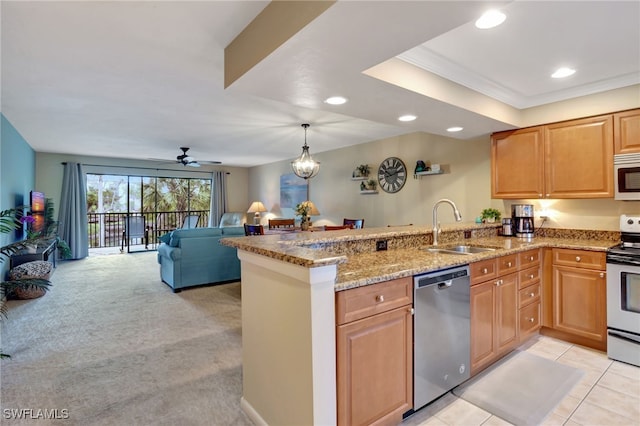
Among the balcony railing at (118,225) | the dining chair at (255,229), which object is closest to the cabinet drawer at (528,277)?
the dining chair at (255,229)

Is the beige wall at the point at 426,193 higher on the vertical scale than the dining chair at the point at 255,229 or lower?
higher

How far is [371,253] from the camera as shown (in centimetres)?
242

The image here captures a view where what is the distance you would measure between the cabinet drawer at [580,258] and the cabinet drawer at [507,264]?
2.09 feet

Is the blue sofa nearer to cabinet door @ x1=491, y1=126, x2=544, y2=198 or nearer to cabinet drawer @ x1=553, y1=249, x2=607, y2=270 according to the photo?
cabinet door @ x1=491, y1=126, x2=544, y2=198

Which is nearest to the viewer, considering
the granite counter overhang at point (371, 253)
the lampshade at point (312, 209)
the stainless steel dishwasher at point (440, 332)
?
the granite counter overhang at point (371, 253)

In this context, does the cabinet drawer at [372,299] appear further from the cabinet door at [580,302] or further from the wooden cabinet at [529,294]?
the cabinet door at [580,302]

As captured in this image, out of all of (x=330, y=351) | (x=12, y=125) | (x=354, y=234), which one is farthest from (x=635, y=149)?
(x=12, y=125)

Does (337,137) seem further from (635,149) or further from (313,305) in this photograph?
(313,305)

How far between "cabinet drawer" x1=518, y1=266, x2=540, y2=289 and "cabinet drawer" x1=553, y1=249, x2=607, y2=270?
205 mm

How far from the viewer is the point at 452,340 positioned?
6.75 ft

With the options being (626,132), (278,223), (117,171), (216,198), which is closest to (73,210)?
(117,171)

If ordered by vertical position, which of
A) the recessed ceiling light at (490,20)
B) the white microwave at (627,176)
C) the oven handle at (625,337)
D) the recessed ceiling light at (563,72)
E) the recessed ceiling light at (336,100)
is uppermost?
the recessed ceiling light at (563,72)

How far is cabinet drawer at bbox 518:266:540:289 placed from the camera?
2753 millimetres

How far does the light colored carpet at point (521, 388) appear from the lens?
6.55ft
